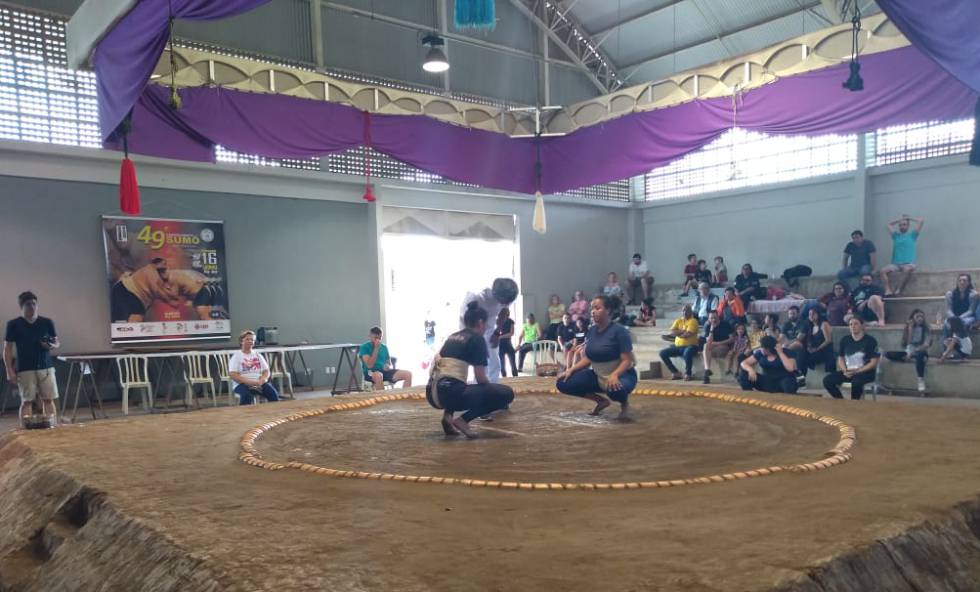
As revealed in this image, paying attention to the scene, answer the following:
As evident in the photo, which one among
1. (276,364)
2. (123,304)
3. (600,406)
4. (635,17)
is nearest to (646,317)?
(635,17)

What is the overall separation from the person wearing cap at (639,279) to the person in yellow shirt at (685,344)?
356cm

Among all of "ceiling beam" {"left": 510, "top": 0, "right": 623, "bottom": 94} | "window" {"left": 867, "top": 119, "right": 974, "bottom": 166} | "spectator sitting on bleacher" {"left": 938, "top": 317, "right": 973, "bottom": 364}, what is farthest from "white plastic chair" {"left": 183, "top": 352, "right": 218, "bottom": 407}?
"window" {"left": 867, "top": 119, "right": 974, "bottom": 166}

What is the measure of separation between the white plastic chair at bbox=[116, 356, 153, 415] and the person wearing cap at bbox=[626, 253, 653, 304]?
8223 mm

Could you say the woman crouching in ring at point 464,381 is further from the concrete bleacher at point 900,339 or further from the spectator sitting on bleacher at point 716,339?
the concrete bleacher at point 900,339

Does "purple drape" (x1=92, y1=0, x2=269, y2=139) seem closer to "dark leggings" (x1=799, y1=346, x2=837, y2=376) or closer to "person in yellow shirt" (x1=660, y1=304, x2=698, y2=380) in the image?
"dark leggings" (x1=799, y1=346, x2=837, y2=376)

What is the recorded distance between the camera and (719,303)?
8.78m

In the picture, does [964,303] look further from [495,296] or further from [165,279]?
[165,279]

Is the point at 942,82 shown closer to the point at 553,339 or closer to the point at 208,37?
the point at 553,339

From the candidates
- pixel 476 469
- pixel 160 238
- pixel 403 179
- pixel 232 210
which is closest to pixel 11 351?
pixel 160 238

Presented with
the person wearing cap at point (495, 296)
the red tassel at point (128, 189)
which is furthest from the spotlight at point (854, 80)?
the red tassel at point (128, 189)

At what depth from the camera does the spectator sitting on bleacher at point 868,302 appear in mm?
7961

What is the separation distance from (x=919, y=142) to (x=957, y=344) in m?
4.11

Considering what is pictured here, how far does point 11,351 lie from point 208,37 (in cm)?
527

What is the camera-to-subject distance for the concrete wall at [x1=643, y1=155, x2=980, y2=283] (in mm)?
9344
